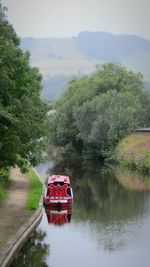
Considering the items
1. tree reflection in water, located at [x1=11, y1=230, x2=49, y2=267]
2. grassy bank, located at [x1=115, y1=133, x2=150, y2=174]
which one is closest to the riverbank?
tree reflection in water, located at [x1=11, y1=230, x2=49, y2=267]

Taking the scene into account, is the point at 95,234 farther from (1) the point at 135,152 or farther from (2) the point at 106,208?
(1) the point at 135,152

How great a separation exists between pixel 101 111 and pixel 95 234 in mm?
49634

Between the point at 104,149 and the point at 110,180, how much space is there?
23289 mm

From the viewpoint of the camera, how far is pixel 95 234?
3048cm

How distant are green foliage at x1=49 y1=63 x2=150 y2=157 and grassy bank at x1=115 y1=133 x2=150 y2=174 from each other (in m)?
2.49

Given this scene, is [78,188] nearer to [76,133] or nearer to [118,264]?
[118,264]

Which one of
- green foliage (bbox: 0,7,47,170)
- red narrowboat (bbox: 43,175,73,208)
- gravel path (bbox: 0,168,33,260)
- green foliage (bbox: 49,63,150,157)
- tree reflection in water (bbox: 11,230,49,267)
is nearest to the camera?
green foliage (bbox: 0,7,47,170)

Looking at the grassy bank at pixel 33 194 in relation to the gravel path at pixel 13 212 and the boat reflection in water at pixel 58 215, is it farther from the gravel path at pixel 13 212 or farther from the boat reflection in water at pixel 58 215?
the boat reflection in water at pixel 58 215

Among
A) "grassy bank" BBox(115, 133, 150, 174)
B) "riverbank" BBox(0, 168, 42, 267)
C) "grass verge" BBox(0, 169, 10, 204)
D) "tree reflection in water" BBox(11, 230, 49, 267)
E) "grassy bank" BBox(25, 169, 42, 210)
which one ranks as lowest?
"tree reflection in water" BBox(11, 230, 49, 267)

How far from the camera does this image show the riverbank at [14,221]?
23.1 m

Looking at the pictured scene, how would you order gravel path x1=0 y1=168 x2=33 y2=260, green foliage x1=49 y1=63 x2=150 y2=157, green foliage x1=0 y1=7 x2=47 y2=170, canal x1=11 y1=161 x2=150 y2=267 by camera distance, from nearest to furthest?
green foliage x1=0 y1=7 x2=47 y2=170 → canal x1=11 y1=161 x2=150 y2=267 → gravel path x1=0 y1=168 x2=33 y2=260 → green foliage x1=49 y1=63 x2=150 y2=157

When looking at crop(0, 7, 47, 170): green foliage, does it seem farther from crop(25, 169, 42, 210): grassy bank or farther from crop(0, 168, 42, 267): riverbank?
crop(25, 169, 42, 210): grassy bank

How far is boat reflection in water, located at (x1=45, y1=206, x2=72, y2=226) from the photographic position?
34.0m

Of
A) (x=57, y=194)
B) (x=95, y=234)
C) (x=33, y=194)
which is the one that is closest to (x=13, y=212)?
(x=95, y=234)
